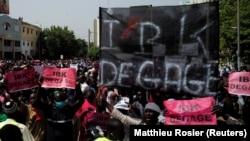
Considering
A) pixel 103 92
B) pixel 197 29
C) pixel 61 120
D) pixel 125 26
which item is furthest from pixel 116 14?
pixel 103 92

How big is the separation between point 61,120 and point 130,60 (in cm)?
132

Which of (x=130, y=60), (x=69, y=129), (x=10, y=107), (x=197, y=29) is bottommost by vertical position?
(x=69, y=129)

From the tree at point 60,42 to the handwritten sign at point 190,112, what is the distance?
72.9 metres

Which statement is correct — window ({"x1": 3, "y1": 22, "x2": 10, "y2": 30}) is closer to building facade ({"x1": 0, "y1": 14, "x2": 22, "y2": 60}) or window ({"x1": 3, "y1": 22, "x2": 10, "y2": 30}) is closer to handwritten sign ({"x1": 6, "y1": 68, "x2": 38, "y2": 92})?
building facade ({"x1": 0, "y1": 14, "x2": 22, "y2": 60})

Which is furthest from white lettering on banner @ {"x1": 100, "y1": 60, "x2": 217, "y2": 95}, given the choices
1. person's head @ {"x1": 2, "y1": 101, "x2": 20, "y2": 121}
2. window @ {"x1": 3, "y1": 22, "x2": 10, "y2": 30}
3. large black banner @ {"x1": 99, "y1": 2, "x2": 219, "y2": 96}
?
window @ {"x1": 3, "y1": 22, "x2": 10, "y2": 30}

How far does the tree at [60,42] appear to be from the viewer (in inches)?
3078

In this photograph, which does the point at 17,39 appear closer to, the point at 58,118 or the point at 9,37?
the point at 9,37

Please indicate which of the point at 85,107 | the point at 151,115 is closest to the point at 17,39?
the point at 85,107

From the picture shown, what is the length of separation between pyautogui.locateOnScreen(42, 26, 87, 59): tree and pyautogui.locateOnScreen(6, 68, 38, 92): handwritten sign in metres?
69.9

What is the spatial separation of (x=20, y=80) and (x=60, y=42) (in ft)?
232

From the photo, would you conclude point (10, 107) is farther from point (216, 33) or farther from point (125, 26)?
point (216, 33)

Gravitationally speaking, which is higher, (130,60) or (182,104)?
(130,60)

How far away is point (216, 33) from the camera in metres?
6.46

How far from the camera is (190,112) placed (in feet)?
19.2
